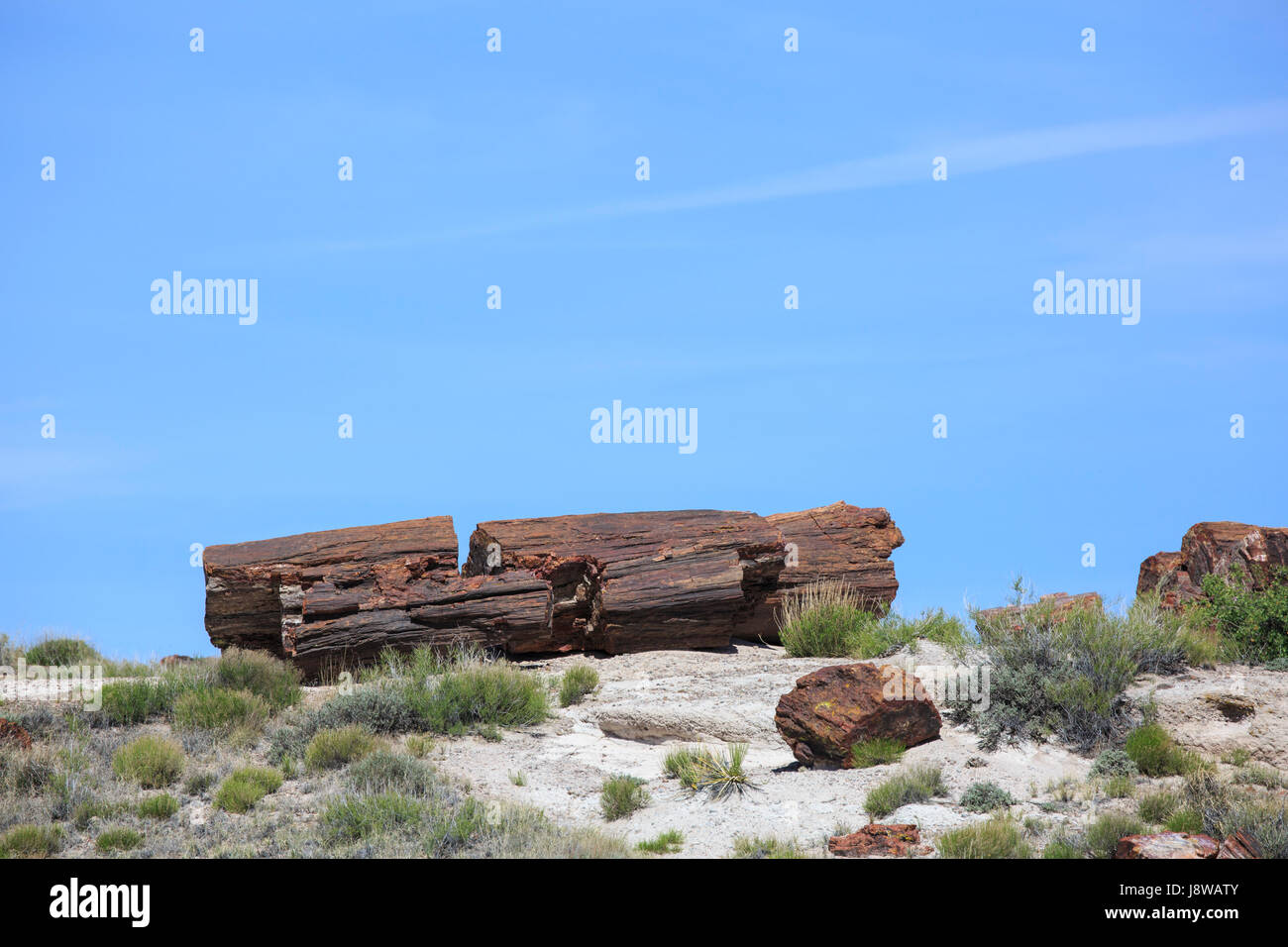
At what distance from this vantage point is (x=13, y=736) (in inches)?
506

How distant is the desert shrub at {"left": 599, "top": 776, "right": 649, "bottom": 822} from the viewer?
11.4 meters

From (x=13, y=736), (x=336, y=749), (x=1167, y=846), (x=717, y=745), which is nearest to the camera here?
(x=1167, y=846)

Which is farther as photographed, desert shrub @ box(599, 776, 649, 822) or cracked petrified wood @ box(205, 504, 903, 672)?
cracked petrified wood @ box(205, 504, 903, 672)

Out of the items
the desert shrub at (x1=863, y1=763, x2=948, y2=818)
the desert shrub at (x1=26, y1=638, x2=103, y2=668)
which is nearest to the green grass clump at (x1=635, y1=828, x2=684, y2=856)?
the desert shrub at (x1=863, y1=763, x2=948, y2=818)

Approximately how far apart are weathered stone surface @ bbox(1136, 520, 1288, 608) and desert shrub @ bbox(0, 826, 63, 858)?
1555 cm

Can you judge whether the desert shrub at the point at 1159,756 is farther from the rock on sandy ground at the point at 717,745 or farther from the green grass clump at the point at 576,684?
the green grass clump at the point at 576,684

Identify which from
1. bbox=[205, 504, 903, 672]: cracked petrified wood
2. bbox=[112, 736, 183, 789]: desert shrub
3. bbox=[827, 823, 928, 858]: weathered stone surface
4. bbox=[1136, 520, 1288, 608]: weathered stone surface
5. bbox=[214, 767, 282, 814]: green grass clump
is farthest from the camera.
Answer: bbox=[1136, 520, 1288, 608]: weathered stone surface

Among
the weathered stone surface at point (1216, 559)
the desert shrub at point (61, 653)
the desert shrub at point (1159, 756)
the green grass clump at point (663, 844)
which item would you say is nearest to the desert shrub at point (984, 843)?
the green grass clump at point (663, 844)

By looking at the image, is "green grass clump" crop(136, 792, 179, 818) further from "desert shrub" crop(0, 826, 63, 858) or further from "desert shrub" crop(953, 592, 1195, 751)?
"desert shrub" crop(953, 592, 1195, 751)

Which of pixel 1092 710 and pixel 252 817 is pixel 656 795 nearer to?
pixel 252 817

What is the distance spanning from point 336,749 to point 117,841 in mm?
2554

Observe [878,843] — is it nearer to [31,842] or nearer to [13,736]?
[31,842]

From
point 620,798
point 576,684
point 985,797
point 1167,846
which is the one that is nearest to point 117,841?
point 620,798

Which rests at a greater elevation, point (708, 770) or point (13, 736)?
point (13, 736)
